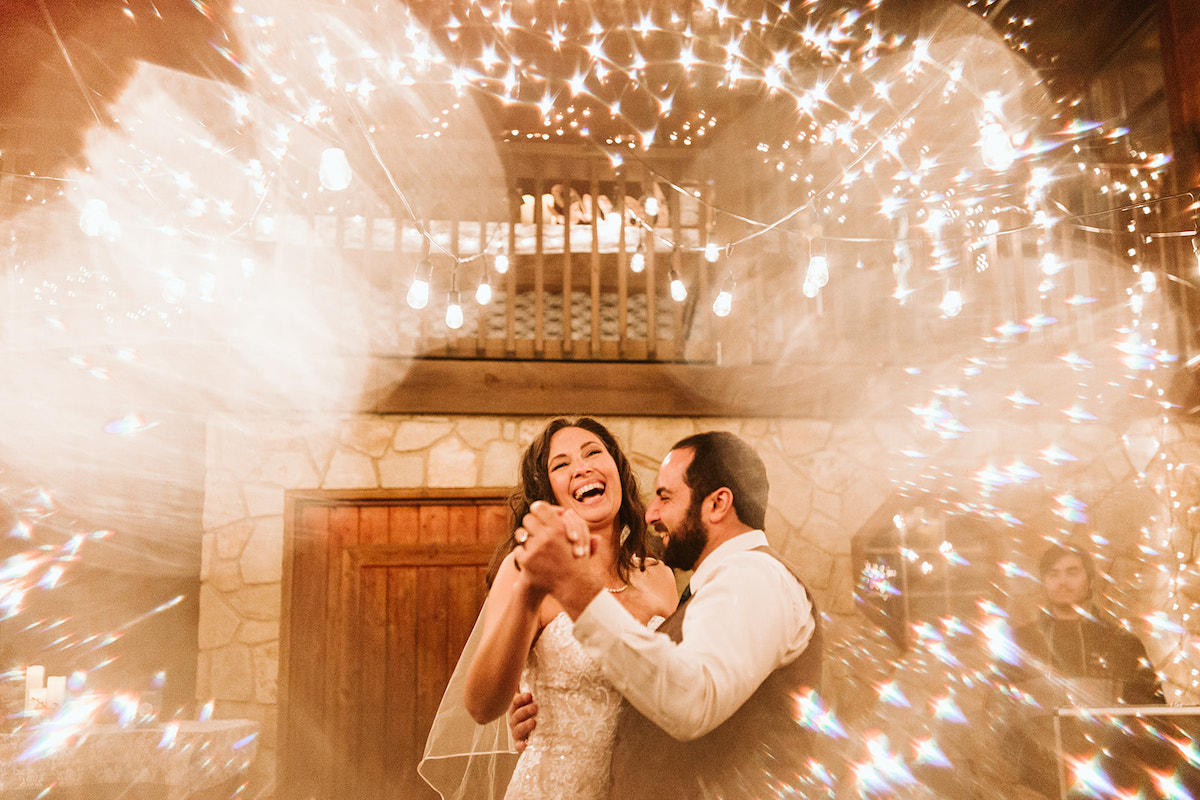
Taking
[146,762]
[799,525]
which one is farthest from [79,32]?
[799,525]

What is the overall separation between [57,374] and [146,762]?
2.62 metres

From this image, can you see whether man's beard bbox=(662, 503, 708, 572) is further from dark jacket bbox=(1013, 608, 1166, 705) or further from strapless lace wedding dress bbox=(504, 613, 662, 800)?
dark jacket bbox=(1013, 608, 1166, 705)

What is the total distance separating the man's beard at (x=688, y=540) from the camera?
6.62 ft

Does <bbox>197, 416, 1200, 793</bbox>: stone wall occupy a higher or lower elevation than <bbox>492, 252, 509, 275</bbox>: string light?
lower

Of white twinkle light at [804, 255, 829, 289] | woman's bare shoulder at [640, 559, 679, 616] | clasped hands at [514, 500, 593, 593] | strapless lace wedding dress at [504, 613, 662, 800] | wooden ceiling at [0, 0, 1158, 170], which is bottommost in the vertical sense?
strapless lace wedding dress at [504, 613, 662, 800]

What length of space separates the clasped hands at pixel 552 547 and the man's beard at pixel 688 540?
640mm

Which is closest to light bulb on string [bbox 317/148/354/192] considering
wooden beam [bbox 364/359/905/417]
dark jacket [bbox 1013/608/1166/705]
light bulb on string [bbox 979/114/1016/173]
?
wooden beam [bbox 364/359/905/417]

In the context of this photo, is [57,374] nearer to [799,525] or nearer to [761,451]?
→ [761,451]

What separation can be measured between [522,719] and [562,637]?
Result: 0.28 meters

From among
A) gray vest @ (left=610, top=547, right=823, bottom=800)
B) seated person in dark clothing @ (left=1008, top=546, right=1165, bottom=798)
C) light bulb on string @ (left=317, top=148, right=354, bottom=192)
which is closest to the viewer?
gray vest @ (left=610, top=547, right=823, bottom=800)

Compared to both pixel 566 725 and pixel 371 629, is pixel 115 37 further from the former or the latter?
pixel 566 725

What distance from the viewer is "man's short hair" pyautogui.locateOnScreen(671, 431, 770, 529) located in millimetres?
2012

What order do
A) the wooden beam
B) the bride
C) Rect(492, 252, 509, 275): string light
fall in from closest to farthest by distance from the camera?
the bride, the wooden beam, Rect(492, 252, 509, 275): string light

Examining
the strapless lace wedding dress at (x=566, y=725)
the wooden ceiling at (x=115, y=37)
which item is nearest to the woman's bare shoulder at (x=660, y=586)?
the strapless lace wedding dress at (x=566, y=725)
